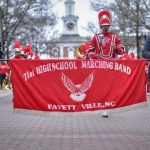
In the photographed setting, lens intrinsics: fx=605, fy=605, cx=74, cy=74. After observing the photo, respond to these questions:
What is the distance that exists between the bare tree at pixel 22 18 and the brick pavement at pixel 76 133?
111 ft

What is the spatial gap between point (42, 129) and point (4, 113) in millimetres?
3915

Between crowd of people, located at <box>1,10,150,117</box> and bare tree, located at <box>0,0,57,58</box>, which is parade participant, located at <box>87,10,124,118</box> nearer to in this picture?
crowd of people, located at <box>1,10,150,117</box>

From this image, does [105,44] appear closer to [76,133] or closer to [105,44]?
[105,44]

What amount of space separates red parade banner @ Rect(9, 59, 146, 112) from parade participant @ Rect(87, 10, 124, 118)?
89.2 inches

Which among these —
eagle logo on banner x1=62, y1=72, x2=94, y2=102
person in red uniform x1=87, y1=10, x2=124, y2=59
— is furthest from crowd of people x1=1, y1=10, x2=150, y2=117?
eagle logo on banner x1=62, y1=72, x2=94, y2=102

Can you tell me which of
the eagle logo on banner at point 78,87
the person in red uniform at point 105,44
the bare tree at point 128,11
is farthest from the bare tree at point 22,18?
the eagle logo on banner at point 78,87

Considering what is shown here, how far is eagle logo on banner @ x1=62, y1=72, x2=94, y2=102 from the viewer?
902cm

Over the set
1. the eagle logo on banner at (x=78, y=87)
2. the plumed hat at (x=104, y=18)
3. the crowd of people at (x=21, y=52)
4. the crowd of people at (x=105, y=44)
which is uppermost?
the plumed hat at (x=104, y=18)

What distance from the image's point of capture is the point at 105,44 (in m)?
12.0

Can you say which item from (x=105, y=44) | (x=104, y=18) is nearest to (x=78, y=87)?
(x=104, y=18)

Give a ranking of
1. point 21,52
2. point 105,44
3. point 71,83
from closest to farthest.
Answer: point 71,83
point 105,44
point 21,52

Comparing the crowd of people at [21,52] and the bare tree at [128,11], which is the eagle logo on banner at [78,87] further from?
the bare tree at [128,11]

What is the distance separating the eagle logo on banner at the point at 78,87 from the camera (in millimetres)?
9023

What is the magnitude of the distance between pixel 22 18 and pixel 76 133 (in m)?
39.6
